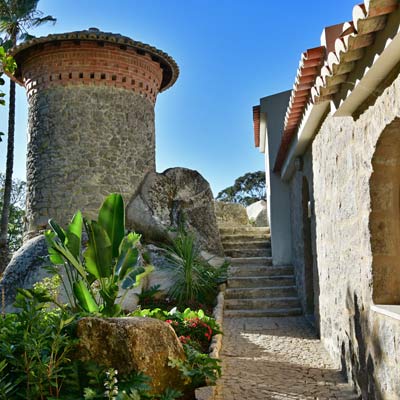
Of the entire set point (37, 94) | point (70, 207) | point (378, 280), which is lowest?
point (378, 280)

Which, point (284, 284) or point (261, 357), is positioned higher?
point (284, 284)

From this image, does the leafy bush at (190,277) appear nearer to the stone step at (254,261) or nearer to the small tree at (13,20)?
the stone step at (254,261)

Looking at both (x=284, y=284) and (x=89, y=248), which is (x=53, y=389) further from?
(x=284, y=284)

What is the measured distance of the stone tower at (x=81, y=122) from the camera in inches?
465

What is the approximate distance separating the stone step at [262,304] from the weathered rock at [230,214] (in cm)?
921

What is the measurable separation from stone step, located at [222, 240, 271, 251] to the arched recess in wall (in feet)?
28.9

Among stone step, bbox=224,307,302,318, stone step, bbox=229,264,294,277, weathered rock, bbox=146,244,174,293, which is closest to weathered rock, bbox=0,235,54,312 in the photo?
weathered rock, bbox=146,244,174,293

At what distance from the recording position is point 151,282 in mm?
10672

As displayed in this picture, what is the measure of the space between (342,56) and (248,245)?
31.7ft

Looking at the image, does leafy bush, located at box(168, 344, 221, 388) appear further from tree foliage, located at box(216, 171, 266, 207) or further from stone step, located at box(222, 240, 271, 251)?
tree foliage, located at box(216, 171, 266, 207)

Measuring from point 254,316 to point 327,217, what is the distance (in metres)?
3.58

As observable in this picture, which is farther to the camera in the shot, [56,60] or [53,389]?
[56,60]

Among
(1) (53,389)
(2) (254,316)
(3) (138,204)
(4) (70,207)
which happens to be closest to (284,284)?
(2) (254,316)

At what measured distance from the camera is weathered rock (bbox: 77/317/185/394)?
420 centimetres
